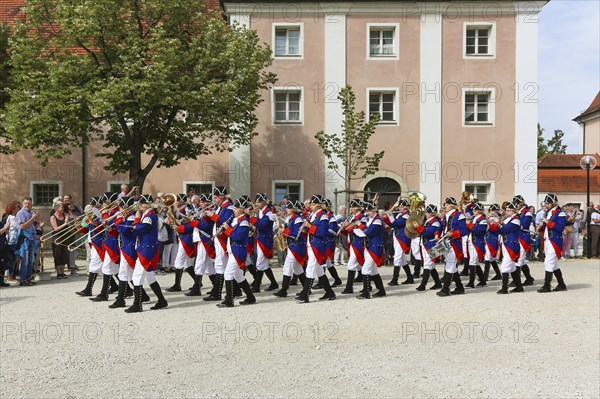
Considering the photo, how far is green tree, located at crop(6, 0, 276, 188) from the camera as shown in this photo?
18625mm

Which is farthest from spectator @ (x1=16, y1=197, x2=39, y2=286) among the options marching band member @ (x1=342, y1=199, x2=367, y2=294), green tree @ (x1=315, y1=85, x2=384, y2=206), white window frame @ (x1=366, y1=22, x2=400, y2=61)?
white window frame @ (x1=366, y1=22, x2=400, y2=61)

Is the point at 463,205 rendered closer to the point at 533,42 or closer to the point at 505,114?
the point at 505,114

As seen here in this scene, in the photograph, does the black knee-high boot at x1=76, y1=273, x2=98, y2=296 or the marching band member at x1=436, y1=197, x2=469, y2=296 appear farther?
the marching band member at x1=436, y1=197, x2=469, y2=296

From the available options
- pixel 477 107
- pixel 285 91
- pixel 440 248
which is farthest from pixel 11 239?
pixel 477 107

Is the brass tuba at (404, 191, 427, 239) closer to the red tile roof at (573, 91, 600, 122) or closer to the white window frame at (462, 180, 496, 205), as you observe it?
the white window frame at (462, 180, 496, 205)

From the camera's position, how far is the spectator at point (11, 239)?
1354 centimetres

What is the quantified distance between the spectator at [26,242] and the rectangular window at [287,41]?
13972 mm

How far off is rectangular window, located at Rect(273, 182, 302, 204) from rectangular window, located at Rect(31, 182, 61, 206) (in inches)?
346

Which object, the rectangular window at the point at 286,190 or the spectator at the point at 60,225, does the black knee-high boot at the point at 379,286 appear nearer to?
the spectator at the point at 60,225

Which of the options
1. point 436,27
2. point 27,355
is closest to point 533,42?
point 436,27

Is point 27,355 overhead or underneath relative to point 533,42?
underneath

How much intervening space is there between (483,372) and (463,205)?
27.5 ft

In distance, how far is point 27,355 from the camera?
734cm

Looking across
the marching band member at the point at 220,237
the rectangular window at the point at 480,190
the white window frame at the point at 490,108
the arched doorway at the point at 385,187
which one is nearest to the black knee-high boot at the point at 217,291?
the marching band member at the point at 220,237
